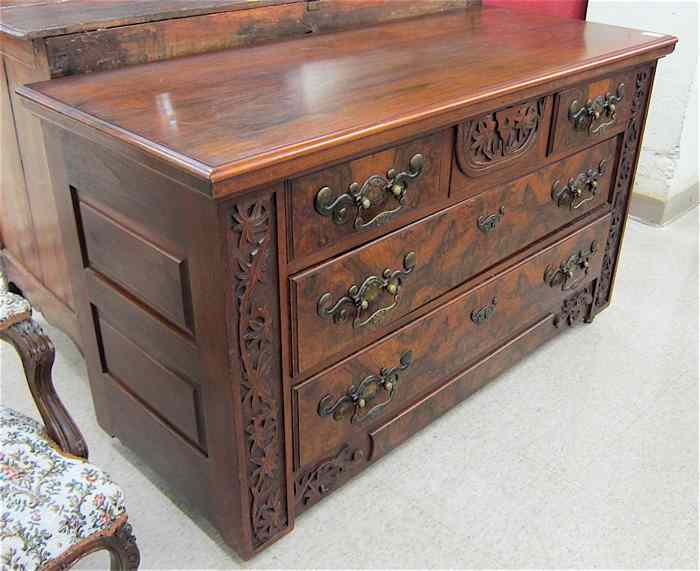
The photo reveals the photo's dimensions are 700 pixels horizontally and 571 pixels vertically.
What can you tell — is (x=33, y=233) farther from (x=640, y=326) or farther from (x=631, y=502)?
(x=640, y=326)

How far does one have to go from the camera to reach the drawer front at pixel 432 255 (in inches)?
49.8

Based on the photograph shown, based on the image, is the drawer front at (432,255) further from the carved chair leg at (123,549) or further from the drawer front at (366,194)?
the carved chair leg at (123,549)

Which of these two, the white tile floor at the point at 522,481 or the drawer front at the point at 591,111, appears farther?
the drawer front at the point at 591,111

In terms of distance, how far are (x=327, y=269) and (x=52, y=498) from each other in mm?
542

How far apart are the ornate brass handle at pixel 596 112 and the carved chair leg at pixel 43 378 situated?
1189 mm

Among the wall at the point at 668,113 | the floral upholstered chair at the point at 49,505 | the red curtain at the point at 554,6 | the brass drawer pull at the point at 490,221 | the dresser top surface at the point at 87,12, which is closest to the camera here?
the floral upholstered chair at the point at 49,505

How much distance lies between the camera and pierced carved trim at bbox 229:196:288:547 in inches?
42.9

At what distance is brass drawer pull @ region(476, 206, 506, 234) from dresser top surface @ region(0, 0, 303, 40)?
70 centimetres

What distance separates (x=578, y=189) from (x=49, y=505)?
4.48 feet

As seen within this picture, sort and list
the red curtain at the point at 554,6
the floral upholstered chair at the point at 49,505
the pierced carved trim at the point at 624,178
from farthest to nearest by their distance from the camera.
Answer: the red curtain at the point at 554,6 < the pierced carved trim at the point at 624,178 < the floral upholstered chair at the point at 49,505

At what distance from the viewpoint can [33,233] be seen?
190 centimetres

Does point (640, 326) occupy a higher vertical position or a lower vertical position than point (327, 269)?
lower

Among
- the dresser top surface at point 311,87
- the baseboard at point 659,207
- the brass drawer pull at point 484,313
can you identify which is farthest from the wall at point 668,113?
the brass drawer pull at point 484,313

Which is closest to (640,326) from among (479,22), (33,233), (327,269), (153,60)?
(479,22)
